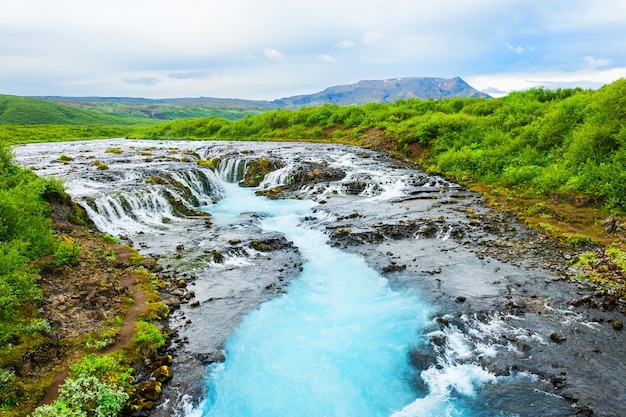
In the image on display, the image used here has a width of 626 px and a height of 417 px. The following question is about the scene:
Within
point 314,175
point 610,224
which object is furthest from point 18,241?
point 610,224

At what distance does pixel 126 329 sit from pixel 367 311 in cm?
735

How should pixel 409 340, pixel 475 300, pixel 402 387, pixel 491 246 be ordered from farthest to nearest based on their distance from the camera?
A: 1. pixel 491 246
2. pixel 475 300
3. pixel 409 340
4. pixel 402 387

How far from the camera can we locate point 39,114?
13825 centimetres

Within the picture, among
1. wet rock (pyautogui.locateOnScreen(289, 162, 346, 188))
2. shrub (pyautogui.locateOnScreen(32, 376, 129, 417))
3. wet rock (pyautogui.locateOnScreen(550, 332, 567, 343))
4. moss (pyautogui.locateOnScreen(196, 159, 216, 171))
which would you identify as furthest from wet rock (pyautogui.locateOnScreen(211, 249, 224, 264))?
moss (pyautogui.locateOnScreen(196, 159, 216, 171))

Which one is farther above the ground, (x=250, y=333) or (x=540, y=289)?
(x=540, y=289)

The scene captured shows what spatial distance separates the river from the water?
0.14 ft

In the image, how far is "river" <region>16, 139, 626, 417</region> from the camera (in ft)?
28.5

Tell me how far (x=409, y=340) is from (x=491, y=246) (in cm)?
793

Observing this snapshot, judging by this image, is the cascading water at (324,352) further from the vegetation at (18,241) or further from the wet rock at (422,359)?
the vegetation at (18,241)

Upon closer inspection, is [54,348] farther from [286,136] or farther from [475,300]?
[286,136]

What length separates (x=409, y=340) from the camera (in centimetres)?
1076

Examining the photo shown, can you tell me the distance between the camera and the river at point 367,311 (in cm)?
868

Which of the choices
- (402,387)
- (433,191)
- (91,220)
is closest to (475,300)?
(402,387)

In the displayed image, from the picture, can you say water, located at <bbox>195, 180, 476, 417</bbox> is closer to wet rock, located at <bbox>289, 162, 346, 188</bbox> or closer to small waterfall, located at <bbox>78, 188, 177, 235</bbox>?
small waterfall, located at <bbox>78, 188, 177, 235</bbox>
